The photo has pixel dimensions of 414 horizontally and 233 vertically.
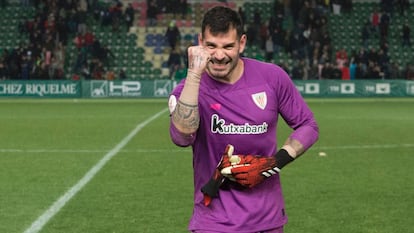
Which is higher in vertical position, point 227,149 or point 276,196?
point 227,149

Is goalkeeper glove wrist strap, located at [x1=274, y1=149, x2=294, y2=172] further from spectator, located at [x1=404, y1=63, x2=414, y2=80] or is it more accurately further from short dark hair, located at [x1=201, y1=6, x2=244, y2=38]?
spectator, located at [x1=404, y1=63, x2=414, y2=80]

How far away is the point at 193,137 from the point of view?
3.98m

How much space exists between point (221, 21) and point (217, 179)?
2.62 ft

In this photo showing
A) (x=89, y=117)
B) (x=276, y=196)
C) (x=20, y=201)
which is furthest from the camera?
(x=89, y=117)

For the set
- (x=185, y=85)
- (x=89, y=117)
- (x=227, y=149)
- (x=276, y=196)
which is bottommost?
(x=89, y=117)

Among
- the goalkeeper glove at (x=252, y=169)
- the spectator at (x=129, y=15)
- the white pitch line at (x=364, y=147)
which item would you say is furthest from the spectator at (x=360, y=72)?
the goalkeeper glove at (x=252, y=169)

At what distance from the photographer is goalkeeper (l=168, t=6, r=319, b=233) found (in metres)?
3.91

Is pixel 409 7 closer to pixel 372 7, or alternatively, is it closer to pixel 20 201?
pixel 372 7

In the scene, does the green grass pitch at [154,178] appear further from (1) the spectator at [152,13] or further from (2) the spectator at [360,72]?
(1) the spectator at [152,13]

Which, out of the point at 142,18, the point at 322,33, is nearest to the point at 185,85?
the point at 322,33

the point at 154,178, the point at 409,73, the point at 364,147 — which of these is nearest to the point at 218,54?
the point at 154,178

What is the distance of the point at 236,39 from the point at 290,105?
540 millimetres

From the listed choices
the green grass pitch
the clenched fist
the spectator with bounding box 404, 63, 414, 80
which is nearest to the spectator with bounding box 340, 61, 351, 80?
the spectator with bounding box 404, 63, 414, 80

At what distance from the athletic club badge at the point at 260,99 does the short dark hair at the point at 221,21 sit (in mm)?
352
